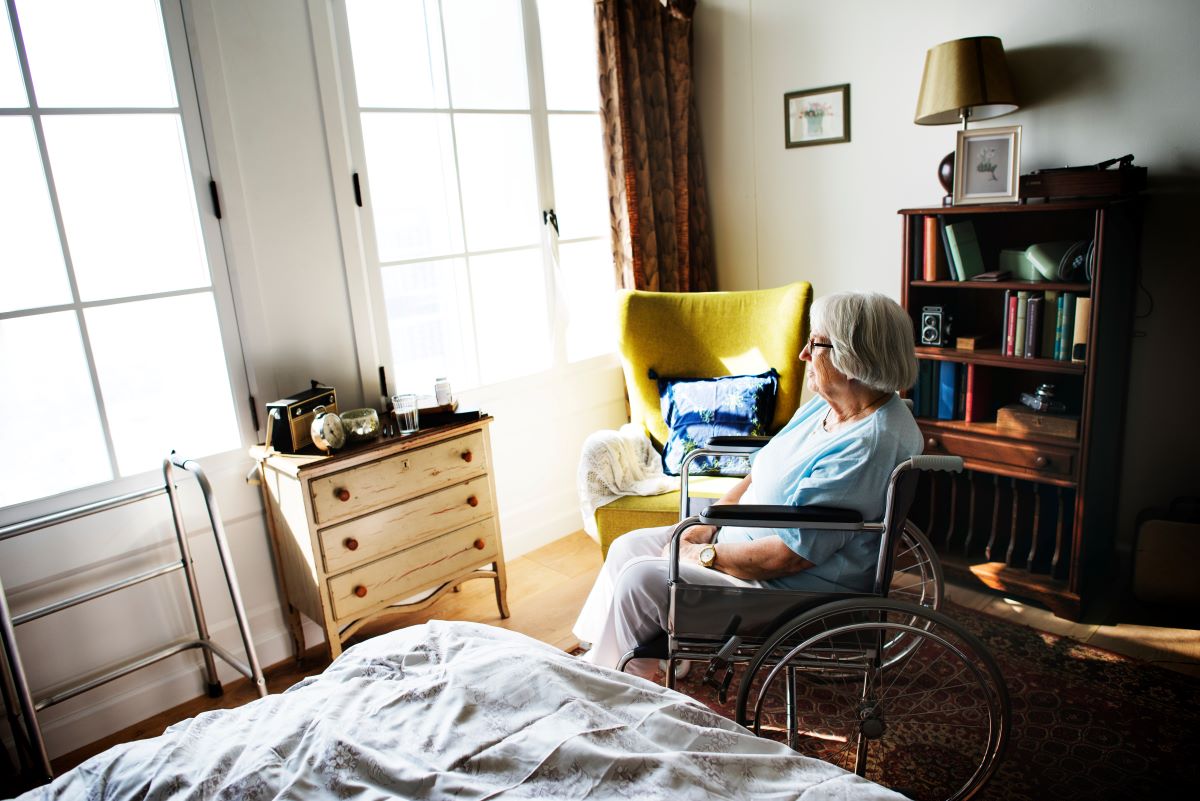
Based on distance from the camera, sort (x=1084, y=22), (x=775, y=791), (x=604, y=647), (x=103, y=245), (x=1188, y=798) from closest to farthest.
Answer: (x=775, y=791) < (x=1188, y=798) < (x=604, y=647) < (x=103, y=245) < (x=1084, y=22)

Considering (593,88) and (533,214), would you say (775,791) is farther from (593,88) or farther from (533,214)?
(593,88)

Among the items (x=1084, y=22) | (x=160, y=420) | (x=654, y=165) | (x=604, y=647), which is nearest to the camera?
(x=604, y=647)

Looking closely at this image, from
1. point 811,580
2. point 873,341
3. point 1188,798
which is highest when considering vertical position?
point 873,341

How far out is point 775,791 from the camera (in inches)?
40.2

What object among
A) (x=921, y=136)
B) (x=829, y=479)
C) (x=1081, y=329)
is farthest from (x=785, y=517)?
(x=921, y=136)

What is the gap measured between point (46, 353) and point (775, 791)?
85.4 inches

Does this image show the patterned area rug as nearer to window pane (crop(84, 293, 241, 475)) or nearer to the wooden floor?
the wooden floor

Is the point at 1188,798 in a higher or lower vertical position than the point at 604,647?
lower

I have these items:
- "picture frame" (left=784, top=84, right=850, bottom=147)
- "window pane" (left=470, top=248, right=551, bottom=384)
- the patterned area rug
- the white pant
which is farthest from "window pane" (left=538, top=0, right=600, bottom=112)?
the patterned area rug

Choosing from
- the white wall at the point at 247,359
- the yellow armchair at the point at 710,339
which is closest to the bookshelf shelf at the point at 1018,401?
the yellow armchair at the point at 710,339

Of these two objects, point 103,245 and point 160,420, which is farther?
point 160,420

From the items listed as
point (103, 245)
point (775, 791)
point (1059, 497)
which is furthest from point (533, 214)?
point (775, 791)

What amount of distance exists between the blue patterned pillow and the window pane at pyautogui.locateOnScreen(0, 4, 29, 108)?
2.19m

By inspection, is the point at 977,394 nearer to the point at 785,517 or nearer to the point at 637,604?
the point at 785,517
